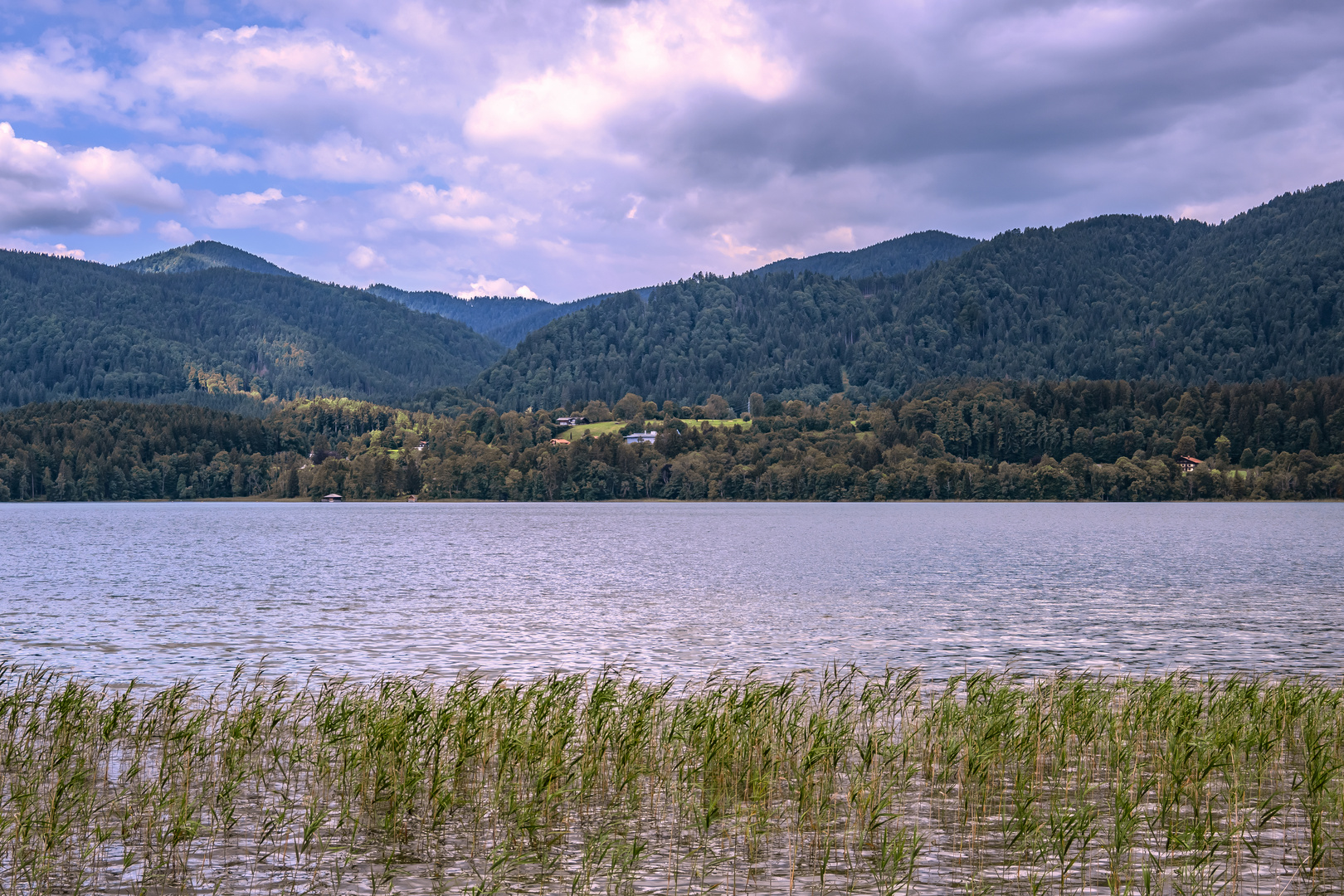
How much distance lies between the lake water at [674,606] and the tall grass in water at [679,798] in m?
13.5

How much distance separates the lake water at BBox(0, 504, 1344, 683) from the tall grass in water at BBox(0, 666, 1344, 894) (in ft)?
44.4

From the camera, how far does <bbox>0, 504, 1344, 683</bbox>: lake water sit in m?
43.1

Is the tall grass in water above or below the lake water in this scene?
above

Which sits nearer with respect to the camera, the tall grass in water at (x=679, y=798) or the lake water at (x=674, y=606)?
the tall grass in water at (x=679, y=798)

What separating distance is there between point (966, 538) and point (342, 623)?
107451 millimetres

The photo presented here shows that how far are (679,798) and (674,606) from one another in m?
45.4

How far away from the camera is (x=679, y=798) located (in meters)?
20.6

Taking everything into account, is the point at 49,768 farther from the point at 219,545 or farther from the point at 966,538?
the point at 966,538

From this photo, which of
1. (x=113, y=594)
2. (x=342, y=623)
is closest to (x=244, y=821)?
(x=342, y=623)

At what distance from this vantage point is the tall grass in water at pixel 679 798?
16312 mm

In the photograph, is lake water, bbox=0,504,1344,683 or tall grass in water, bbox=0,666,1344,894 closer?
tall grass in water, bbox=0,666,1344,894

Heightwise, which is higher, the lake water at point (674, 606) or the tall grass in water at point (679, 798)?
the tall grass in water at point (679, 798)

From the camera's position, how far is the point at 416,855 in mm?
17297

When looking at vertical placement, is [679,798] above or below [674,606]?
above
